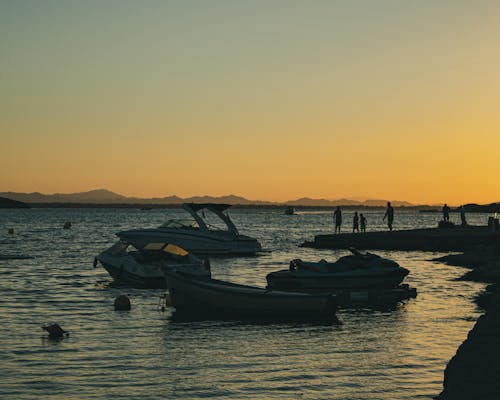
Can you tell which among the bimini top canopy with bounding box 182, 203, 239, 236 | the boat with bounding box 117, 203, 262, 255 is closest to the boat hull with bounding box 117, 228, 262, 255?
the boat with bounding box 117, 203, 262, 255

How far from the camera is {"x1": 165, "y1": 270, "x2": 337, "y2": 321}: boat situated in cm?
2525

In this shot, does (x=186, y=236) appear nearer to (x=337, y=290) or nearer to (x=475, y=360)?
(x=337, y=290)

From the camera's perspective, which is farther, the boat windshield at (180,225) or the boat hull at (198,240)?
the boat windshield at (180,225)

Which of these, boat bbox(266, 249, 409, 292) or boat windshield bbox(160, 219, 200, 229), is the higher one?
boat windshield bbox(160, 219, 200, 229)

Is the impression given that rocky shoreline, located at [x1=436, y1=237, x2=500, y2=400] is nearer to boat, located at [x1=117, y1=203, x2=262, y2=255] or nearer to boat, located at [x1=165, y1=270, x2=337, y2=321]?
boat, located at [x1=165, y1=270, x2=337, y2=321]

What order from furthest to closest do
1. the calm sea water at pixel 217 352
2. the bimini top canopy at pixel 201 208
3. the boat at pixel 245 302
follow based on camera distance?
the bimini top canopy at pixel 201 208, the boat at pixel 245 302, the calm sea water at pixel 217 352

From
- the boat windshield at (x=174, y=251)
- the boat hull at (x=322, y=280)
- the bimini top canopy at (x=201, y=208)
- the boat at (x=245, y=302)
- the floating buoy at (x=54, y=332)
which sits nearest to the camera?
the floating buoy at (x=54, y=332)

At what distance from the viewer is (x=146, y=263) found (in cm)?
3631

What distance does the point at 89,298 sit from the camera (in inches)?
1299

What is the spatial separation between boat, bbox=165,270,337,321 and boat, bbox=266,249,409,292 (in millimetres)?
3899

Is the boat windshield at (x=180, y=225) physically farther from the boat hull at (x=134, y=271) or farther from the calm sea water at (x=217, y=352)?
the calm sea water at (x=217, y=352)

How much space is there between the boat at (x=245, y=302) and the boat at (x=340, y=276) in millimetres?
3899

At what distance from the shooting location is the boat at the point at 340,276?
29953mm

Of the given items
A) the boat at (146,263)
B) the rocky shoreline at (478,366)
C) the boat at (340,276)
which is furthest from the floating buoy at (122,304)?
the rocky shoreline at (478,366)
